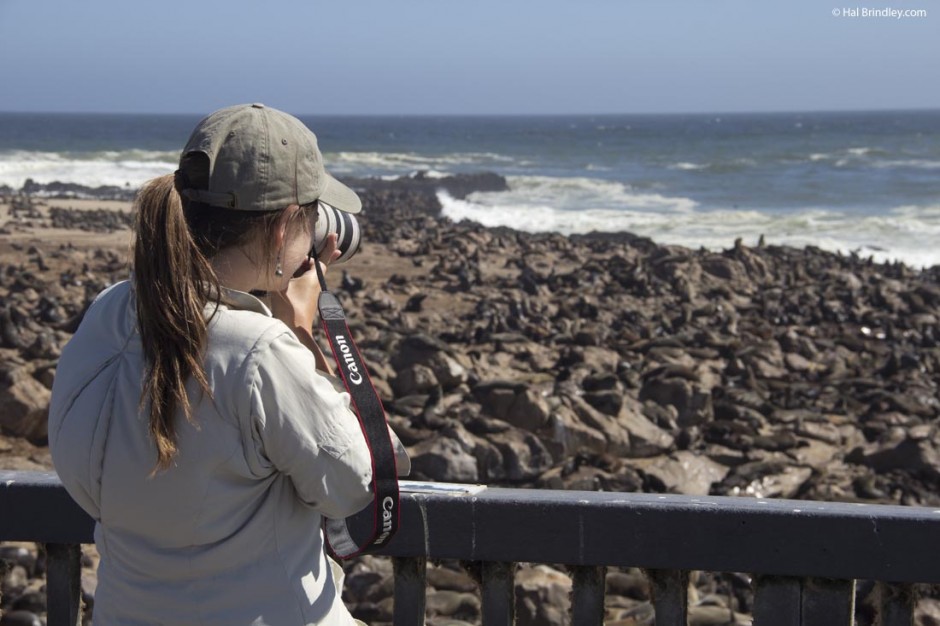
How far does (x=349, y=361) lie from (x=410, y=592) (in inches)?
39.9

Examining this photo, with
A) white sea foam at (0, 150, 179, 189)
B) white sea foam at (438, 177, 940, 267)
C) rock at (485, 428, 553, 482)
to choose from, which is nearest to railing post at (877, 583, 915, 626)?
rock at (485, 428, 553, 482)

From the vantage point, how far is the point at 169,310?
5.89 ft

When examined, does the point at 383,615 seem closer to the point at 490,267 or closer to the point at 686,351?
the point at 686,351

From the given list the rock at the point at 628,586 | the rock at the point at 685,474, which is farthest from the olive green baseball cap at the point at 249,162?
the rock at the point at 685,474

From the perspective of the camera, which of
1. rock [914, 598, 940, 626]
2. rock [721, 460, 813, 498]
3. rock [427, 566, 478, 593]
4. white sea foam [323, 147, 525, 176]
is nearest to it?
rock [914, 598, 940, 626]

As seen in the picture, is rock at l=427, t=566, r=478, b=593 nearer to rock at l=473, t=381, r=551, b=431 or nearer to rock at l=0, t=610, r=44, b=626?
rock at l=0, t=610, r=44, b=626

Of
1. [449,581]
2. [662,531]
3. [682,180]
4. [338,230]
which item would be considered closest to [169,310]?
[338,230]

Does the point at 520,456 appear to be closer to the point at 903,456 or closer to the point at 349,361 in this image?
the point at 903,456

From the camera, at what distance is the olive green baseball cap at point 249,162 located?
1874 mm

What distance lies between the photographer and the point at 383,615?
5250 mm

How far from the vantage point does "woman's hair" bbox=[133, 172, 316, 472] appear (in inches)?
70.6

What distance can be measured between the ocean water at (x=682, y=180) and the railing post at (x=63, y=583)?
73.1ft

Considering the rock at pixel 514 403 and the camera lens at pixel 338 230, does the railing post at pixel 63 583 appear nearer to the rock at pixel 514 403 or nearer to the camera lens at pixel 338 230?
the camera lens at pixel 338 230

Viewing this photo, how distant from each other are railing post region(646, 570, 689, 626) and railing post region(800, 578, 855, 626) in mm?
285
